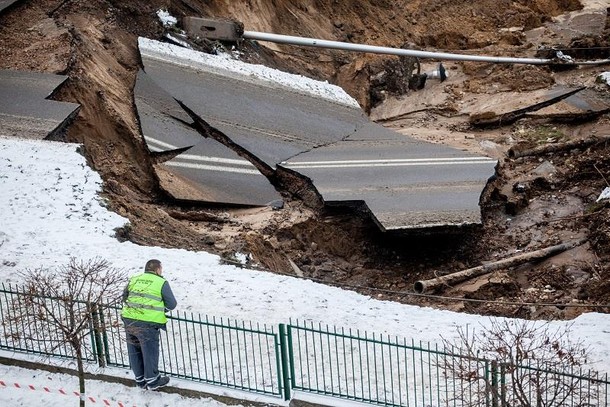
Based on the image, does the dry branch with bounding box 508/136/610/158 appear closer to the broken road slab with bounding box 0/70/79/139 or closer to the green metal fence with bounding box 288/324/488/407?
the broken road slab with bounding box 0/70/79/139

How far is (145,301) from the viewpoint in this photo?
9.49 meters

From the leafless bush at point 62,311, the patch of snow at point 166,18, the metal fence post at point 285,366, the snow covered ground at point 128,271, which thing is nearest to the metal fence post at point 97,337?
the leafless bush at point 62,311

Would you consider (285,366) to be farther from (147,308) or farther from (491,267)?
(491,267)

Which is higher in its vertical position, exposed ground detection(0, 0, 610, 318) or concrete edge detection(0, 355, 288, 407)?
exposed ground detection(0, 0, 610, 318)

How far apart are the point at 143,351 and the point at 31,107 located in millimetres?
8653

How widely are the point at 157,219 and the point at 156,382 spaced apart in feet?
17.2

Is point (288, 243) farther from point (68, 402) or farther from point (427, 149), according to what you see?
point (68, 402)

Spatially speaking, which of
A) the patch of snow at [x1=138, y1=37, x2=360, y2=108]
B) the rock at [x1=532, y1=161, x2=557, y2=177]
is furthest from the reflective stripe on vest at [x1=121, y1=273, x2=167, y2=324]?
the rock at [x1=532, y1=161, x2=557, y2=177]

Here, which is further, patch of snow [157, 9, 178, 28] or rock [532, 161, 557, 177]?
patch of snow [157, 9, 178, 28]

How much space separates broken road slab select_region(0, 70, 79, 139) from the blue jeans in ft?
24.2

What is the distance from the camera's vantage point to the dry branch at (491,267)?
Answer: 46.0 ft

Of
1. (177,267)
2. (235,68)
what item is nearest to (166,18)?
(235,68)

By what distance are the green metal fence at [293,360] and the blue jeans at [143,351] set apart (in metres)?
0.30

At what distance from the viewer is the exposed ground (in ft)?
47.5
